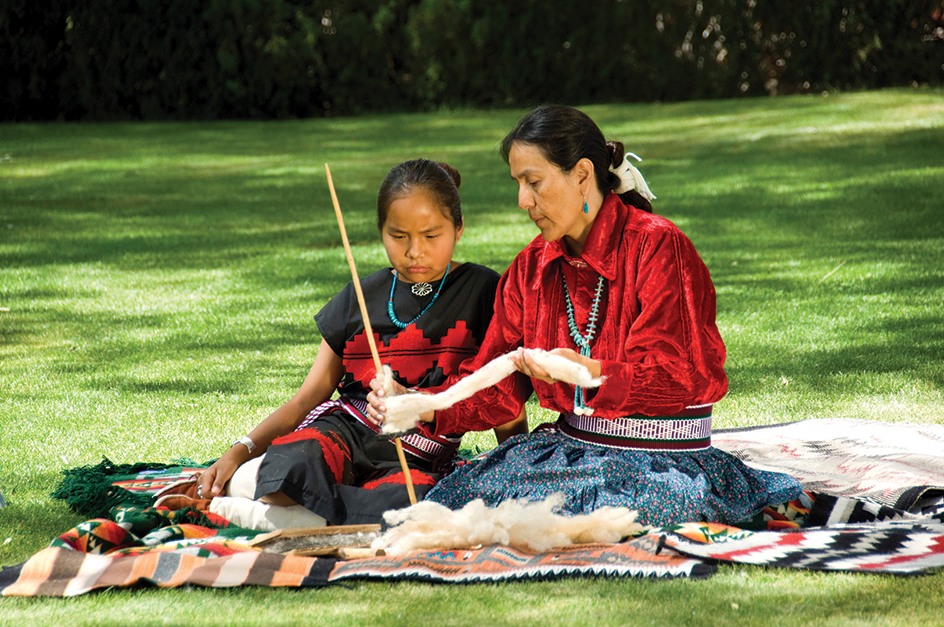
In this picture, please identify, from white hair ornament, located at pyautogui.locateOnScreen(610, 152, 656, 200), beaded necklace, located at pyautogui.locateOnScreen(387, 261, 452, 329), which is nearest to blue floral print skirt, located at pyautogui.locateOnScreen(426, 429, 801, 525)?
beaded necklace, located at pyautogui.locateOnScreen(387, 261, 452, 329)

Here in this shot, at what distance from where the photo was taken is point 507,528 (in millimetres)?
2770

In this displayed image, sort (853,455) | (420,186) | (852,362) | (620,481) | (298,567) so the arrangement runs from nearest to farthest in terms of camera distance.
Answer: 1. (298,567)
2. (620,481)
3. (420,186)
4. (853,455)
5. (852,362)

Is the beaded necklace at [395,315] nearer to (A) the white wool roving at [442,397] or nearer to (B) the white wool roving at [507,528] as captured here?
(A) the white wool roving at [442,397]

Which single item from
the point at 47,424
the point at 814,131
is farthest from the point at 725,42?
the point at 47,424

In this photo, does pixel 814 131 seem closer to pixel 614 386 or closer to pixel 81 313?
pixel 81 313

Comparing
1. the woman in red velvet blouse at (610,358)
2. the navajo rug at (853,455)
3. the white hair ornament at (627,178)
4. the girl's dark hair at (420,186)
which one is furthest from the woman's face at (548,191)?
the navajo rug at (853,455)

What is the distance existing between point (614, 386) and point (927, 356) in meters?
2.93

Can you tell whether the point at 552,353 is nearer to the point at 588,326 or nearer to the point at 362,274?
the point at 588,326

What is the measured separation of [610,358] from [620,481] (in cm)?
34

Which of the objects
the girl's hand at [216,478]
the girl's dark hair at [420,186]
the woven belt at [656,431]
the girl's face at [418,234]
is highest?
the girl's dark hair at [420,186]

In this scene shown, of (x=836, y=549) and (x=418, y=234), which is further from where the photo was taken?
(x=418, y=234)

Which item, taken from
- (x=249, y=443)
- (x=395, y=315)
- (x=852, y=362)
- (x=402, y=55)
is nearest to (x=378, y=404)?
(x=395, y=315)

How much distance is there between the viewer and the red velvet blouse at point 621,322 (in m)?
2.85

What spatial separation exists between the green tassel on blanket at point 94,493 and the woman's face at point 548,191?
149 centimetres
